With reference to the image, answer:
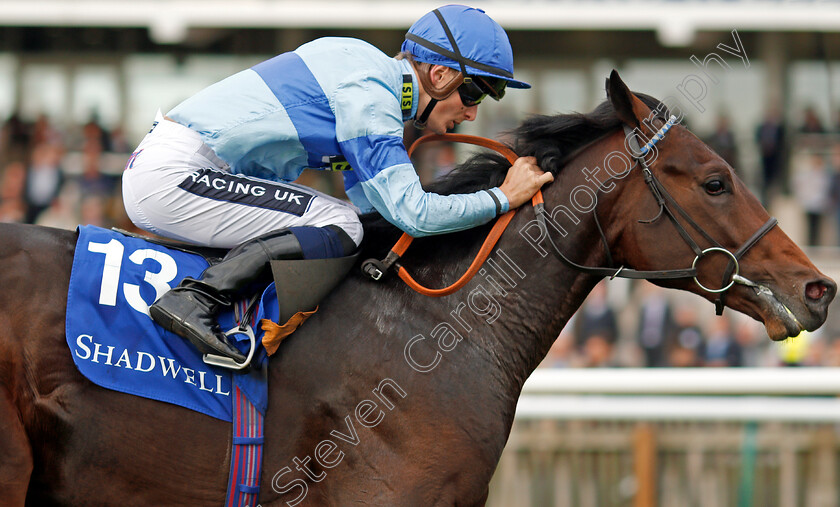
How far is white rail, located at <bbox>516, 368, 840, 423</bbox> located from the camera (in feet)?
16.2

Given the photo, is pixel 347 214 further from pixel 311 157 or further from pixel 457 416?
pixel 457 416

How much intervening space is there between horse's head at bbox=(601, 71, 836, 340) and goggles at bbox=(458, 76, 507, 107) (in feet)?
1.26

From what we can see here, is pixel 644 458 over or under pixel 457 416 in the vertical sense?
under

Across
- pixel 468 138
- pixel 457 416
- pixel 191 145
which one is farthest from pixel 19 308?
pixel 468 138

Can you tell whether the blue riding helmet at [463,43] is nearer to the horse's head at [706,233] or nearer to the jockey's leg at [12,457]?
the horse's head at [706,233]

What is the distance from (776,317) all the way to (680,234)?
1.29 feet

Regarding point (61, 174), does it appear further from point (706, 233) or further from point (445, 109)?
point (706, 233)

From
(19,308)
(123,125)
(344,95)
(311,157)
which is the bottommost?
(123,125)

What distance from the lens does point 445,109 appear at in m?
3.20

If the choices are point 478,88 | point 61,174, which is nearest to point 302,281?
point 478,88

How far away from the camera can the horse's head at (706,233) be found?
292 centimetres

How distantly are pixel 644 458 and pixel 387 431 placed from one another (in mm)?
2644

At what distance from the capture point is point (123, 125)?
11.9 meters

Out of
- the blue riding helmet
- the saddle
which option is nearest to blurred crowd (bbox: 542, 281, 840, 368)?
the blue riding helmet
